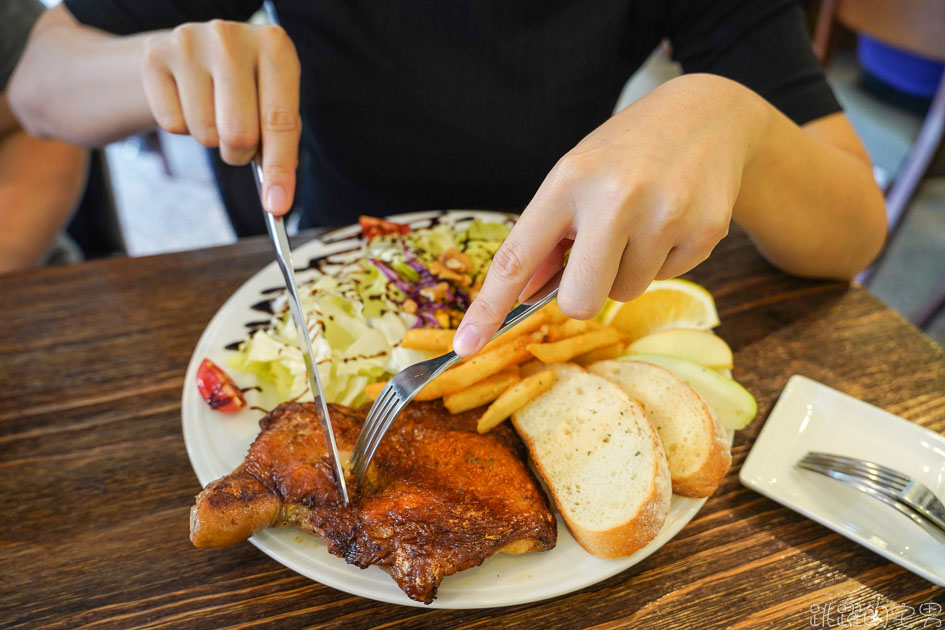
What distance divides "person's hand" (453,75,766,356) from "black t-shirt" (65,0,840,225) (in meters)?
0.93

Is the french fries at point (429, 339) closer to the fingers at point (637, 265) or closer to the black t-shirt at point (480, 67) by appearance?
the fingers at point (637, 265)

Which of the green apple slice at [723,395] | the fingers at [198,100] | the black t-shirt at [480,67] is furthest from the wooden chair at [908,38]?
the fingers at [198,100]

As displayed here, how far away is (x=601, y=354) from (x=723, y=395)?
0.99 ft

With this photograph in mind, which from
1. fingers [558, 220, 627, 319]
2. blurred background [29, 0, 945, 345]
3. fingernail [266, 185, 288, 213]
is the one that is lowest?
blurred background [29, 0, 945, 345]

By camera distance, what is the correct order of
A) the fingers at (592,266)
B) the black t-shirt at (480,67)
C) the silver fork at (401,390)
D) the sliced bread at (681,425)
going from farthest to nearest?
1. the black t-shirt at (480,67)
2. the sliced bread at (681,425)
3. the silver fork at (401,390)
4. the fingers at (592,266)

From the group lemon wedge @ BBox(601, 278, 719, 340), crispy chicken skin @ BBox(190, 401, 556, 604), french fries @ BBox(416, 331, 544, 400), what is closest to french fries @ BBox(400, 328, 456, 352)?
french fries @ BBox(416, 331, 544, 400)

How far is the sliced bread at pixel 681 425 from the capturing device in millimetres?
1132

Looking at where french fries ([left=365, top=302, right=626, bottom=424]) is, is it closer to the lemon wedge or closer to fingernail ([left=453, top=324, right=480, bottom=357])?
the lemon wedge

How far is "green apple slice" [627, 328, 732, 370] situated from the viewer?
1412mm

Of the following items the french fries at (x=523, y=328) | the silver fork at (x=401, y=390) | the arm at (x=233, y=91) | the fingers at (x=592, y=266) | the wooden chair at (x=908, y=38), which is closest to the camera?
the fingers at (x=592, y=266)

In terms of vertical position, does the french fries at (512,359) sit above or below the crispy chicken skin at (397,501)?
above

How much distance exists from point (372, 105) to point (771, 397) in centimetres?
149

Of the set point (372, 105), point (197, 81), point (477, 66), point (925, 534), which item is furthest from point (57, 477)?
point (925, 534)

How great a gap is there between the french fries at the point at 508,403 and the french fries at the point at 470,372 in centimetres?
6
